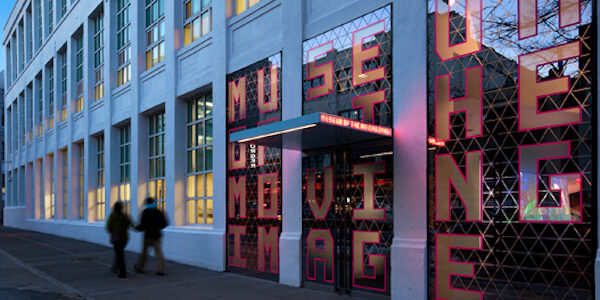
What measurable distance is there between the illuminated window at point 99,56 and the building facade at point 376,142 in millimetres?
4571

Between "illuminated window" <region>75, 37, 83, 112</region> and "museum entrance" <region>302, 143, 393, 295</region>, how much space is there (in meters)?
16.0

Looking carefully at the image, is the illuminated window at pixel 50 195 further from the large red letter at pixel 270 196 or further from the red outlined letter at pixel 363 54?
the red outlined letter at pixel 363 54

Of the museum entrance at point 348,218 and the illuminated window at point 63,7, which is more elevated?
the illuminated window at point 63,7

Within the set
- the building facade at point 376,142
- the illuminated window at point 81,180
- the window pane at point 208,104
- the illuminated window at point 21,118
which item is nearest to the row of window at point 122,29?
the building facade at point 376,142

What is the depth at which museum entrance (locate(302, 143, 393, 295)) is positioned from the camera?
25.2 feet

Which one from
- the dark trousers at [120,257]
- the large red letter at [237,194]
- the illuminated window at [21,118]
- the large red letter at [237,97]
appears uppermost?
the illuminated window at [21,118]

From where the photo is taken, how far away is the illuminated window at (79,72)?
2159 cm

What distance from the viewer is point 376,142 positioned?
784 cm

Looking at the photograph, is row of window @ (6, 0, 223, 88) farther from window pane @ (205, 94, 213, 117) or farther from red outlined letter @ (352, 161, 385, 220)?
red outlined letter @ (352, 161, 385, 220)

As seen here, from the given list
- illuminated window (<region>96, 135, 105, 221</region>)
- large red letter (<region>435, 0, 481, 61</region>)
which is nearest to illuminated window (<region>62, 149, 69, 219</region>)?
illuminated window (<region>96, 135, 105, 221</region>)

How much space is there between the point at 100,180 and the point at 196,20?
962 centimetres

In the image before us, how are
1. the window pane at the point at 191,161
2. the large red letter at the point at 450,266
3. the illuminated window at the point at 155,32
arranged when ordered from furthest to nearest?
the illuminated window at the point at 155,32
the window pane at the point at 191,161
the large red letter at the point at 450,266

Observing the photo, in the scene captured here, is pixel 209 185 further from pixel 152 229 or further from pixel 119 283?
pixel 119 283

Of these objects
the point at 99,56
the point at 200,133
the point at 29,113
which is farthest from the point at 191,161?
the point at 29,113
